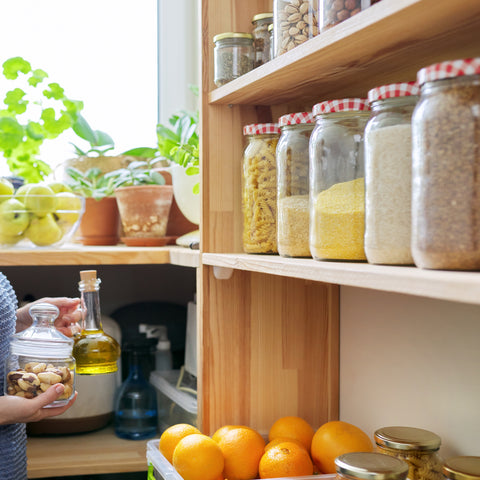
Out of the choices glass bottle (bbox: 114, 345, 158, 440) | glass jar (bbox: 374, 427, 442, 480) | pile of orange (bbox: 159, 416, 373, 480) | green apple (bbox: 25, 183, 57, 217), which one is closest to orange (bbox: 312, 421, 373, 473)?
pile of orange (bbox: 159, 416, 373, 480)

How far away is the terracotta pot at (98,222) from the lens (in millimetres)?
1665

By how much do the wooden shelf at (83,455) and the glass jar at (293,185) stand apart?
73 cm

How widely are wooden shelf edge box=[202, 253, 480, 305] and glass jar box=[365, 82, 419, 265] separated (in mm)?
23

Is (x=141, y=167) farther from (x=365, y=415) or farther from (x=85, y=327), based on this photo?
(x=365, y=415)

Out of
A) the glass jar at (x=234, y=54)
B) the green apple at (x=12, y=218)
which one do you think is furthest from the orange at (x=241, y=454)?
the green apple at (x=12, y=218)

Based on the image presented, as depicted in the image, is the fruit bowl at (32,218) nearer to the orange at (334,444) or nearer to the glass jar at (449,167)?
the orange at (334,444)

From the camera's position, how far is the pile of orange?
0.95 m

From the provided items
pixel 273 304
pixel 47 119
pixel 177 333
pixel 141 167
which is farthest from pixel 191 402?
pixel 47 119

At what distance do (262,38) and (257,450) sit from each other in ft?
2.15

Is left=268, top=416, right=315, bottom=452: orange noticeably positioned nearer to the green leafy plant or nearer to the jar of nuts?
the jar of nuts

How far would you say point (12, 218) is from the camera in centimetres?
145

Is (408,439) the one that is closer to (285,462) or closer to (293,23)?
(285,462)

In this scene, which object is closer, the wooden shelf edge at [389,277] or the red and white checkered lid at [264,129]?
the wooden shelf edge at [389,277]

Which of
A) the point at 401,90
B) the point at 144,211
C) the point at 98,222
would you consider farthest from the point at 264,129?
the point at 98,222
